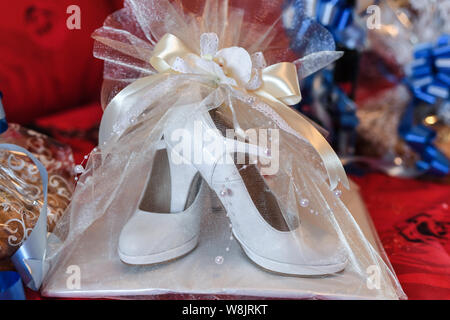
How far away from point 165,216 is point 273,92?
8.6 inches

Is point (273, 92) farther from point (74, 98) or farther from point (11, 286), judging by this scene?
point (74, 98)

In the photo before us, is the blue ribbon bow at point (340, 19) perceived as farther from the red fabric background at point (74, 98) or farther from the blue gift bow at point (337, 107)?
the red fabric background at point (74, 98)

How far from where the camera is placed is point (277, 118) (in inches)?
21.3

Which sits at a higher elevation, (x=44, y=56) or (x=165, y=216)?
(x=44, y=56)

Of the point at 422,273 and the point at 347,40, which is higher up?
the point at 347,40

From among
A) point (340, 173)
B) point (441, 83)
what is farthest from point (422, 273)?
point (441, 83)

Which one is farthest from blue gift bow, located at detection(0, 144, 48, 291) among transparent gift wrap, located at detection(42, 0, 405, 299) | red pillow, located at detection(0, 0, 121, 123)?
red pillow, located at detection(0, 0, 121, 123)

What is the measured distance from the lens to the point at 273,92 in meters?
0.57

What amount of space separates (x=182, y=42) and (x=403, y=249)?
45 centimetres

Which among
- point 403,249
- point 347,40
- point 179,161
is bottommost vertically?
point 403,249

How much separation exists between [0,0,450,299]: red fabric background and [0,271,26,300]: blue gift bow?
396 mm

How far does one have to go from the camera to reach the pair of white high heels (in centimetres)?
54

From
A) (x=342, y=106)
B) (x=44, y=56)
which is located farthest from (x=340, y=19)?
(x=44, y=56)

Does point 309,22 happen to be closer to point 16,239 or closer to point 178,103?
point 178,103
